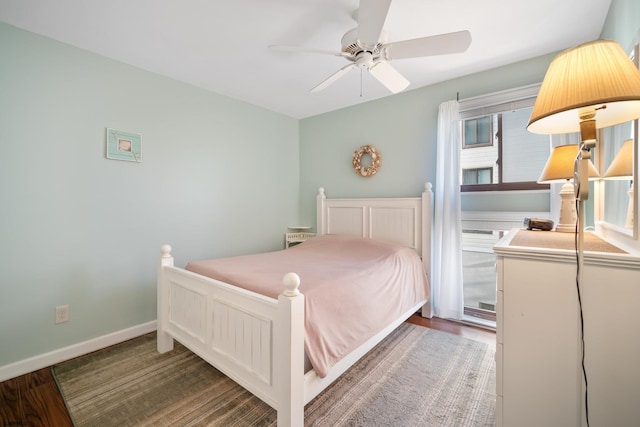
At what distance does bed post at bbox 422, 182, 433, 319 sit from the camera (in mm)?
2896

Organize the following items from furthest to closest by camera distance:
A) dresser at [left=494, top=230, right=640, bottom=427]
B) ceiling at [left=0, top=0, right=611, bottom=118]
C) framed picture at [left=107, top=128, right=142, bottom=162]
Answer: framed picture at [left=107, top=128, right=142, bottom=162], ceiling at [left=0, top=0, right=611, bottom=118], dresser at [left=494, top=230, right=640, bottom=427]

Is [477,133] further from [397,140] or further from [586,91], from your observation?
[586,91]

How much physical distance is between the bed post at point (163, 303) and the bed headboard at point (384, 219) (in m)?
2.03

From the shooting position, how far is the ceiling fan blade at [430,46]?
1.59 meters

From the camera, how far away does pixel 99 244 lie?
2344 mm

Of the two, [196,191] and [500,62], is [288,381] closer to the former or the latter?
[196,191]

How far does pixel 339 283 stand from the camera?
5.88ft

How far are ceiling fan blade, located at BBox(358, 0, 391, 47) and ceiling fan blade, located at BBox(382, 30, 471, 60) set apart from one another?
0.19 meters

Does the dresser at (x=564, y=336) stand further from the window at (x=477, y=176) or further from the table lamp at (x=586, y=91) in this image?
the window at (x=477, y=176)

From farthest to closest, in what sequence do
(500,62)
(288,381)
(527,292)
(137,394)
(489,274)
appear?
(489,274) < (500,62) < (137,394) < (288,381) < (527,292)

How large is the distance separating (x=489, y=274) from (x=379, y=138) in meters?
1.97

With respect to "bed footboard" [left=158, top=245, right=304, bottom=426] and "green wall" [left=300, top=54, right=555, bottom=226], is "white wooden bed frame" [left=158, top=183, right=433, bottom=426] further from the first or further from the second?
"green wall" [left=300, top=54, right=555, bottom=226]

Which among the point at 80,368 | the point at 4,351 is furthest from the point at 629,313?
the point at 4,351

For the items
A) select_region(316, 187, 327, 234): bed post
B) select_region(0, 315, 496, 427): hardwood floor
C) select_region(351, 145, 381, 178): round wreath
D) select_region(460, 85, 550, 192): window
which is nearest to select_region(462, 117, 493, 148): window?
select_region(460, 85, 550, 192): window
